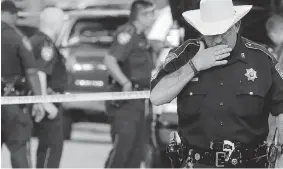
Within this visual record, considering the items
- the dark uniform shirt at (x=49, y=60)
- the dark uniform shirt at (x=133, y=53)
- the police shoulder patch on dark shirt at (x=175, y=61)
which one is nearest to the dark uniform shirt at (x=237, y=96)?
the police shoulder patch on dark shirt at (x=175, y=61)

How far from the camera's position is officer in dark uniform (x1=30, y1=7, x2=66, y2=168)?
179 inches

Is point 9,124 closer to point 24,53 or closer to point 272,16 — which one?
point 24,53

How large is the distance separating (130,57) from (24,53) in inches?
29.4

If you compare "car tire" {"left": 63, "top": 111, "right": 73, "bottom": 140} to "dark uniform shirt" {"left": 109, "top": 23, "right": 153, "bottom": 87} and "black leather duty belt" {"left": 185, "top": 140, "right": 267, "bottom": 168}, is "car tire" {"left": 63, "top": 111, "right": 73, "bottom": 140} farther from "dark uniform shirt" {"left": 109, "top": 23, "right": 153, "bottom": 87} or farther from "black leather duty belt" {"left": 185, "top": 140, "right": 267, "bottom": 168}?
"black leather duty belt" {"left": 185, "top": 140, "right": 267, "bottom": 168}

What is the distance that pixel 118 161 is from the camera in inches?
187

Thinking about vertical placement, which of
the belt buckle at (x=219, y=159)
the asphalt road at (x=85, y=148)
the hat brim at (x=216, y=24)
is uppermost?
the hat brim at (x=216, y=24)

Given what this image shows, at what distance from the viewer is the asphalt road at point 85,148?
4.68 meters

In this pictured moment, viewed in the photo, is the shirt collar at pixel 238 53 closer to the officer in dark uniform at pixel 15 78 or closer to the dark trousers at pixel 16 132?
the officer in dark uniform at pixel 15 78

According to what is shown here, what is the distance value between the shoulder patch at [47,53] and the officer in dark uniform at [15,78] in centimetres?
9

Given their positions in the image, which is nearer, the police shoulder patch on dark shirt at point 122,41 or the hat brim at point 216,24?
the hat brim at point 216,24

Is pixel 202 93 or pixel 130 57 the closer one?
pixel 202 93

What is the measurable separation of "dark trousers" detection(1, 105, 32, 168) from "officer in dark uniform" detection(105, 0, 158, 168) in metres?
0.60

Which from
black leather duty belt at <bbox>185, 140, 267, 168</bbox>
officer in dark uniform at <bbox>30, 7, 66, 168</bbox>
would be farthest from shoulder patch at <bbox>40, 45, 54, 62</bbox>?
black leather duty belt at <bbox>185, 140, 267, 168</bbox>

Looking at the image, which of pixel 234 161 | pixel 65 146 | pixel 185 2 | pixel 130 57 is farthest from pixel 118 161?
pixel 234 161
